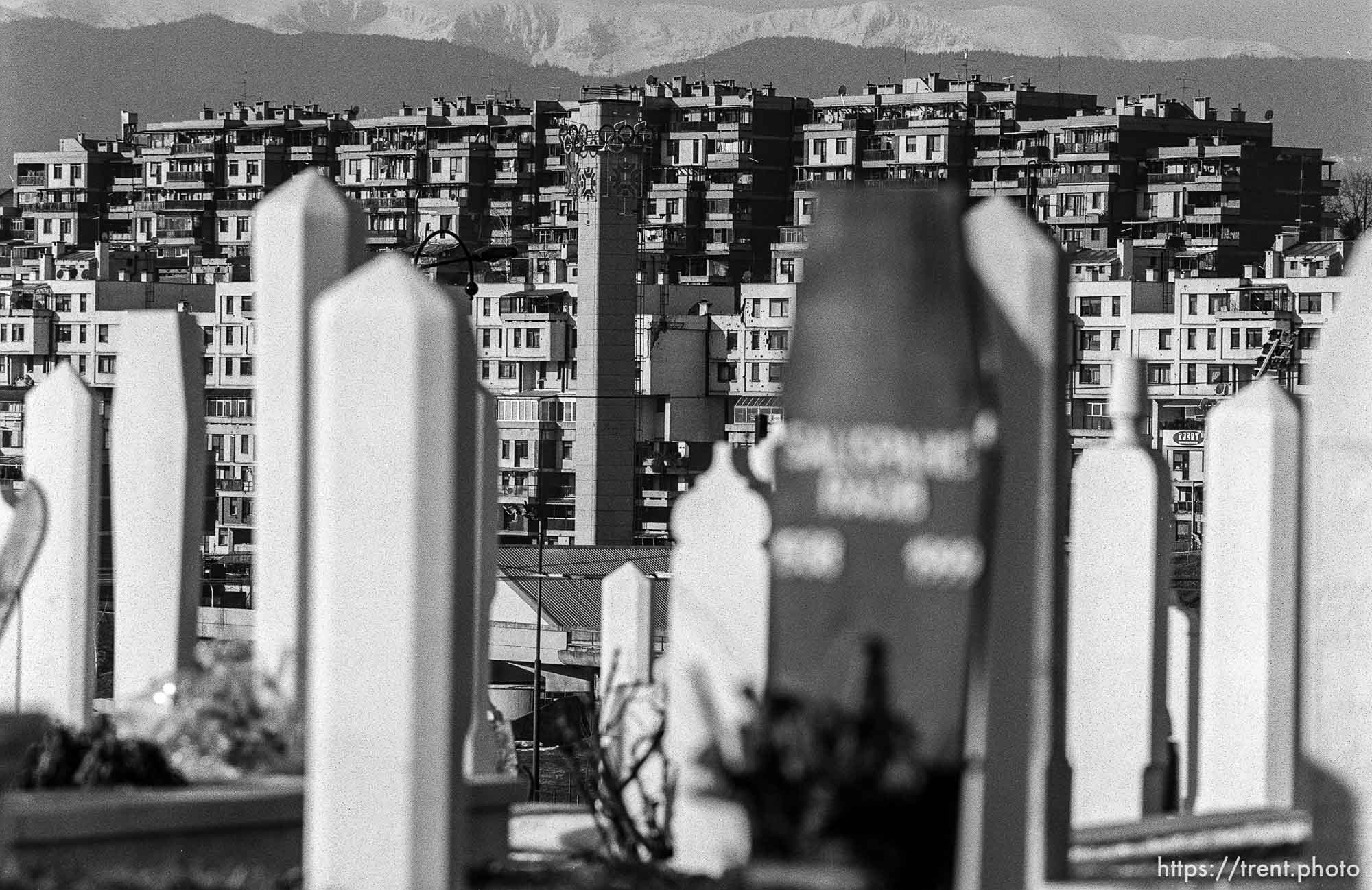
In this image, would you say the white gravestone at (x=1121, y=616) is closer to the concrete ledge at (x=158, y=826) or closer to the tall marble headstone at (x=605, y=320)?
the concrete ledge at (x=158, y=826)

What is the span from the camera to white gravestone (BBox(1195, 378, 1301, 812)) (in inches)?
408

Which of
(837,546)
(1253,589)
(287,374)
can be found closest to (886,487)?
(837,546)

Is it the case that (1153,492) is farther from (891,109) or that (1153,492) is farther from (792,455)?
(891,109)

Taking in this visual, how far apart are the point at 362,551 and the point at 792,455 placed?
1.22 meters

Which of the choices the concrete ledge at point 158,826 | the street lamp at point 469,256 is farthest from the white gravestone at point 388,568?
the street lamp at point 469,256

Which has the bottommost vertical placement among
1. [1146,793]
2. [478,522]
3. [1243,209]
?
[1146,793]

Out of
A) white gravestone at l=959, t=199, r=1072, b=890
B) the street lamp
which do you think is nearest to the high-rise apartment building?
the street lamp

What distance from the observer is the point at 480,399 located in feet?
41.6

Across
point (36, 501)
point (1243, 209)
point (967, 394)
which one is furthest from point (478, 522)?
point (1243, 209)

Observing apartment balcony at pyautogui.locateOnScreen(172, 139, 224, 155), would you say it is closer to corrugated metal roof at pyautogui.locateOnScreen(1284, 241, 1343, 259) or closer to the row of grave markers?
corrugated metal roof at pyautogui.locateOnScreen(1284, 241, 1343, 259)

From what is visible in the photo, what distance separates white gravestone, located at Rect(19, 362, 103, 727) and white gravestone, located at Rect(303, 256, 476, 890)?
3.61 meters

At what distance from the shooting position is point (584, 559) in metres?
89.9

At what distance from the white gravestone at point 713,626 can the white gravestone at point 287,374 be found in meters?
1.26

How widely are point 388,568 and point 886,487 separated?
1.37 m
